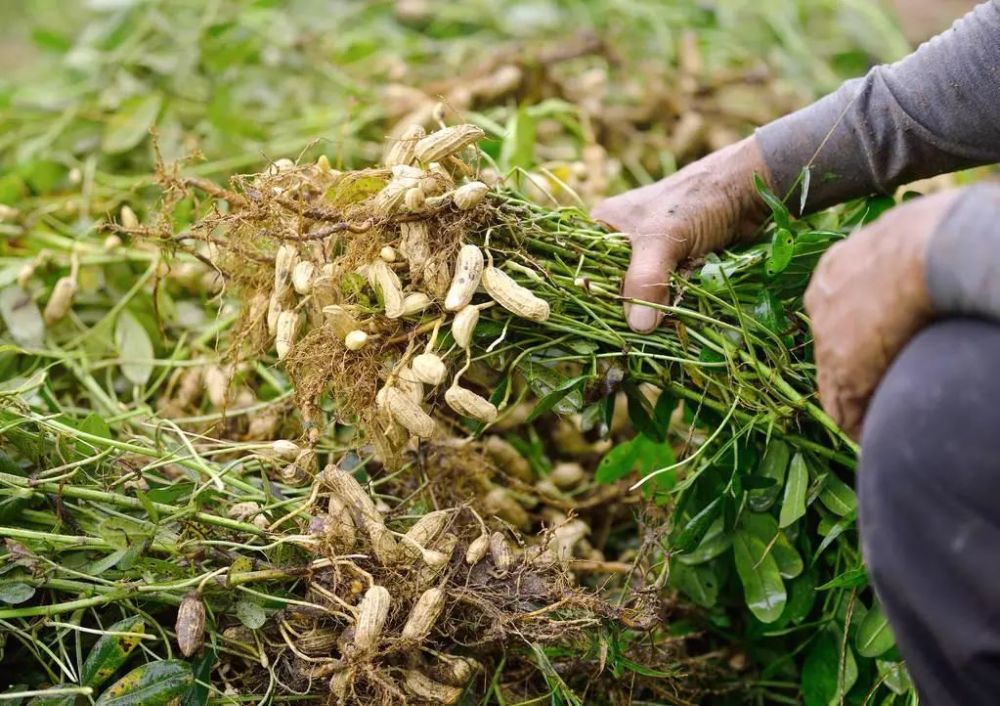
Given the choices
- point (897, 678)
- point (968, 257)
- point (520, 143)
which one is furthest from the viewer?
point (520, 143)

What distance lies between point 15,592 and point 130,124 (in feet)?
3.67

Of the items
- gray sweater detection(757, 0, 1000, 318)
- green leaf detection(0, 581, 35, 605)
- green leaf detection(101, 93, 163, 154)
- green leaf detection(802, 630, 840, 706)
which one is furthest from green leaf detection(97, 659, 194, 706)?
green leaf detection(101, 93, 163, 154)

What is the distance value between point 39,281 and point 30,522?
1.81 feet

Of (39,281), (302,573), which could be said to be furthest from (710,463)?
(39,281)

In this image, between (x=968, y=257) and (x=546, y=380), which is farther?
(x=546, y=380)

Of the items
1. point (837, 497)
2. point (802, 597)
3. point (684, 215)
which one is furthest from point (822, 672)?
point (684, 215)

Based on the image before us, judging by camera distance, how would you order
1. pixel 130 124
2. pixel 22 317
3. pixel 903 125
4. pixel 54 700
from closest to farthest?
1. pixel 54 700
2. pixel 903 125
3. pixel 22 317
4. pixel 130 124

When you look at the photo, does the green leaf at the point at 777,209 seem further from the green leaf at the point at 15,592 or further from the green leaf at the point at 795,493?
the green leaf at the point at 15,592

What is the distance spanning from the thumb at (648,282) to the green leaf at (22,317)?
2.86ft

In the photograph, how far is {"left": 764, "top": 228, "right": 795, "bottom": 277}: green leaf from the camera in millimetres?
1077

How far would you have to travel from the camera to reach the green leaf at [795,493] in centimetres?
109

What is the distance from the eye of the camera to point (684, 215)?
1189 mm

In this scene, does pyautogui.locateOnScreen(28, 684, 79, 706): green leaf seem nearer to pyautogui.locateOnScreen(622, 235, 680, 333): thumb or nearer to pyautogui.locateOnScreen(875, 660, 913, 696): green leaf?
pyautogui.locateOnScreen(622, 235, 680, 333): thumb

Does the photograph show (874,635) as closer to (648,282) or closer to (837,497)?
(837,497)
